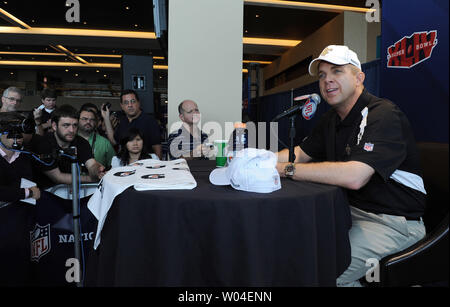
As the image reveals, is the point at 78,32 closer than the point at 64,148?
No

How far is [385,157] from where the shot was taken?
1.38 m

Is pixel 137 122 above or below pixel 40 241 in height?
above

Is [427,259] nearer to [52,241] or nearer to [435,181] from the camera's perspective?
[435,181]

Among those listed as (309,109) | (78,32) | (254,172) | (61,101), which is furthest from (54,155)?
(61,101)

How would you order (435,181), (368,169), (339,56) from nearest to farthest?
(368,169) → (435,181) → (339,56)

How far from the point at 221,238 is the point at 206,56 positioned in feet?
10.3

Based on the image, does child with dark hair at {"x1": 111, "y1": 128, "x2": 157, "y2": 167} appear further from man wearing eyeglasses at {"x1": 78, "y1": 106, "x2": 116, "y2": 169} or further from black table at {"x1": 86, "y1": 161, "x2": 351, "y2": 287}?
black table at {"x1": 86, "y1": 161, "x2": 351, "y2": 287}

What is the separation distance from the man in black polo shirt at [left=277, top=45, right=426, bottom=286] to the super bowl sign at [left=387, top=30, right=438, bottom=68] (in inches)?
16.6

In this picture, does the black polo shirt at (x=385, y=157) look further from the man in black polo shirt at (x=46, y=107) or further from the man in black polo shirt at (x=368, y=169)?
the man in black polo shirt at (x=46, y=107)

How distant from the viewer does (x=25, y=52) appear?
40.9 ft

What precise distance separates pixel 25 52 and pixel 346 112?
46.7ft

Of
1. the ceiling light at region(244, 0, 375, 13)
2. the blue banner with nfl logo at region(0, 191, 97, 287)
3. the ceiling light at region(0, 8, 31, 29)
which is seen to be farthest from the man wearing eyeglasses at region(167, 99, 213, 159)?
the ceiling light at region(0, 8, 31, 29)

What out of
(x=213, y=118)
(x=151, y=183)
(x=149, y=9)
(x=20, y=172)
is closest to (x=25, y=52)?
(x=149, y=9)
